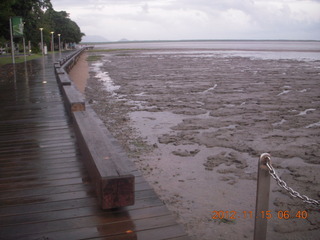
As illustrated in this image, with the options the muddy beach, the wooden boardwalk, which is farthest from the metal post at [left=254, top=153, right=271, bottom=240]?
the muddy beach

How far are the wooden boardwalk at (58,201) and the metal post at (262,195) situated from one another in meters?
0.60

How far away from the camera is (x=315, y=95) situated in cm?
1448

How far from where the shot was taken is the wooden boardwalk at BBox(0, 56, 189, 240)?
2.99 meters

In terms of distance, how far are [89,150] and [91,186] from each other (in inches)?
15.0

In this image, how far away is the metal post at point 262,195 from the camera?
2562 millimetres

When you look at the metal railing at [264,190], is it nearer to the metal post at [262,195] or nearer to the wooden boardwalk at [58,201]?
the metal post at [262,195]

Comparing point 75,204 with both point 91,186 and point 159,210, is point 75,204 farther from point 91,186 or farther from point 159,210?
point 159,210

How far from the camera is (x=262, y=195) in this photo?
267 cm

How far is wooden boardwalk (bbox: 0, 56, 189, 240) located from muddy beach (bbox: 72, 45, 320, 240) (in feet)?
3.68

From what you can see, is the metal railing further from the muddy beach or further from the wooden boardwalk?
the muddy beach

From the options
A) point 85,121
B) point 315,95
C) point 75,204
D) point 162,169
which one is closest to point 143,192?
point 75,204

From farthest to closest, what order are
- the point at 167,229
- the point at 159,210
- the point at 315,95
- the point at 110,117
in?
1. the point at 315,95
2. the point at 110,117
3. the point at 159,210
4. the point at 167,229

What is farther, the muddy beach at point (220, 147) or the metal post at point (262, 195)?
the muddy beach at point (220, 147)

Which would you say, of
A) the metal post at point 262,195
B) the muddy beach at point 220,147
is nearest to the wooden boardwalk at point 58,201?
the metal post at point 262,195
